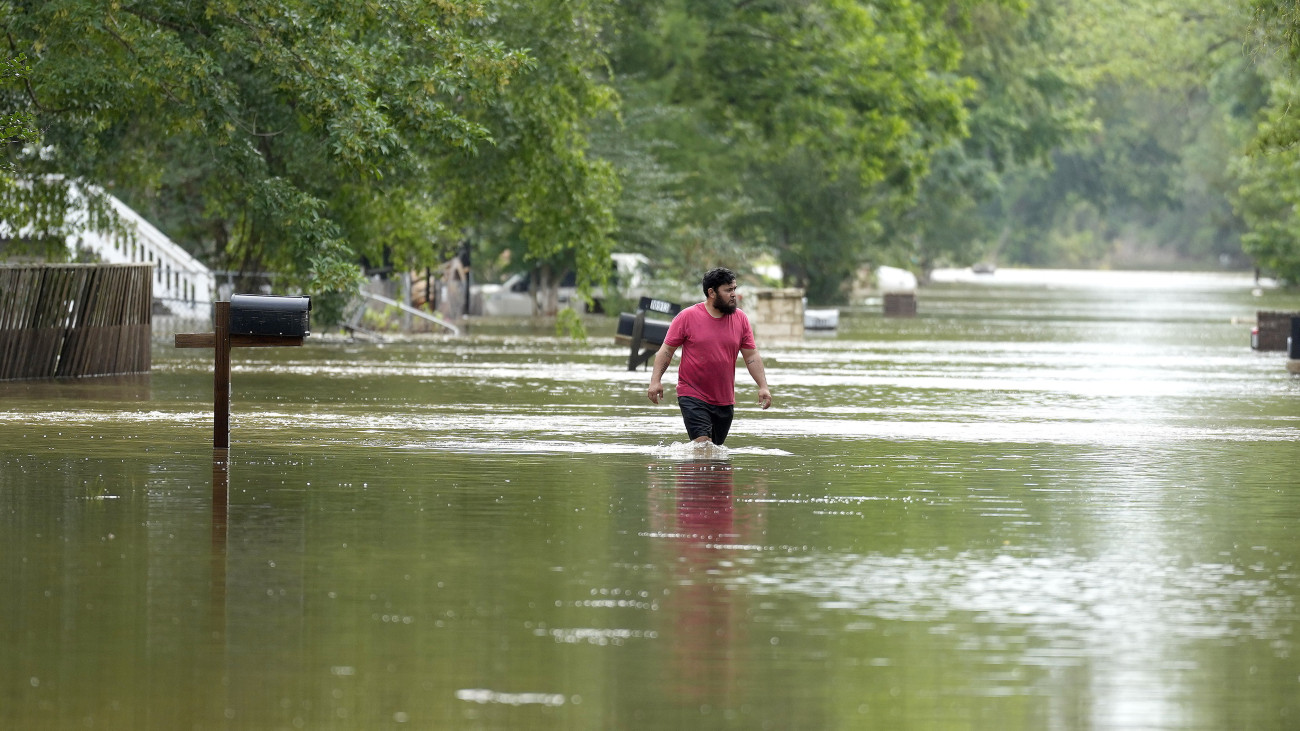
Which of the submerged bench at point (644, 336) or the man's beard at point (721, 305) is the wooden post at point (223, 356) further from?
the submerged bench at point (644, 336)

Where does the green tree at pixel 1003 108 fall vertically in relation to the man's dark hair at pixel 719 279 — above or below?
above

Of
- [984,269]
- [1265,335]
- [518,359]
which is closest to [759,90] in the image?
[1265,335]

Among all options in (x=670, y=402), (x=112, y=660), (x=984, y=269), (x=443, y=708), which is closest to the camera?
(x=443, y=708)

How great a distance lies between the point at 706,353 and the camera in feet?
54.9

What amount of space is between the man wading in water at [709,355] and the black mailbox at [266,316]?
2595 millimetres

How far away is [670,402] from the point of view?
2405 cm

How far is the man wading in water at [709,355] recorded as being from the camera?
16.7 meters

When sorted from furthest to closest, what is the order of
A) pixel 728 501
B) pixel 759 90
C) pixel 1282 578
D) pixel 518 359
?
1. pixel 759 90
2. pixel 518 359
3. pixel 728 501
4. pixel 1282 578

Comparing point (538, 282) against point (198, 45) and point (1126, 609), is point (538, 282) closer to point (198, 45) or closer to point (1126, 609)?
point (198, 45)

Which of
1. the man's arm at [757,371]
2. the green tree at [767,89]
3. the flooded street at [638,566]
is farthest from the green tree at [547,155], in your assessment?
the green tree at [767,89]

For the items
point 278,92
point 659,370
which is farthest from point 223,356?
point 278,92

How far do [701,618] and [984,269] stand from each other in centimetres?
14800

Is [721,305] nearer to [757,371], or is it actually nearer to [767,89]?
[757,371]

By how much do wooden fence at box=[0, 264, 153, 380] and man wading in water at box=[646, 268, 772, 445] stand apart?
408 inches
